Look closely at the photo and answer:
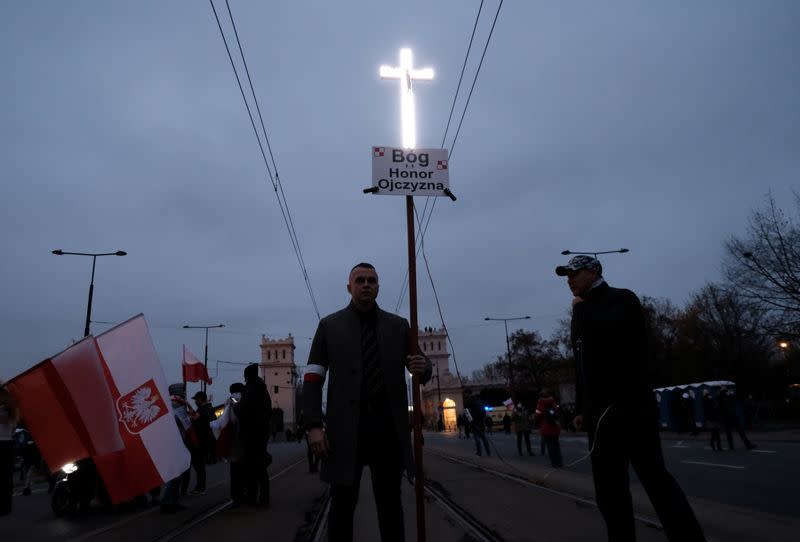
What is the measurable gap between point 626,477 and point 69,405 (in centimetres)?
584

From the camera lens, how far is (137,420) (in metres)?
6.82

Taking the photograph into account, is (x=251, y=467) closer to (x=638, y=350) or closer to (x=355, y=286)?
(x=355, y=286)

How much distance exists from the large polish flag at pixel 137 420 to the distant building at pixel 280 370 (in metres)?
97.4

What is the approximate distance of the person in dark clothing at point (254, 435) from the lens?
8016 millimetres

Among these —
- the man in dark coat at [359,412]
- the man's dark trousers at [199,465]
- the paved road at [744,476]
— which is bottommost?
the paved road at [744,476]

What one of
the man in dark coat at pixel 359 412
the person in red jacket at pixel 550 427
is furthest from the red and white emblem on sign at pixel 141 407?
the person in red jacket at pixel 550 427

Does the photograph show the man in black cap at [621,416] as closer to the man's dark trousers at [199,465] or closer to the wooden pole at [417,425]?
the wooden pole at [417,425]

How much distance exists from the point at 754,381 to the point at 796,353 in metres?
3.37

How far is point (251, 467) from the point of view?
803cm

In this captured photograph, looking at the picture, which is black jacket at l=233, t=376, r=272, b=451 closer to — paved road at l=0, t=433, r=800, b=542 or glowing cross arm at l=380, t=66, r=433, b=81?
paved road at l=0, t=433, r=800, b=542

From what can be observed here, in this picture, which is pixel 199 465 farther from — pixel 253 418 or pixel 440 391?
pixel 440 391

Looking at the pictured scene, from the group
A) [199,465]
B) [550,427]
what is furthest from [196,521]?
[550,427]

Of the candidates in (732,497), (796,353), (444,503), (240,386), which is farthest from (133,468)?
(796,353)

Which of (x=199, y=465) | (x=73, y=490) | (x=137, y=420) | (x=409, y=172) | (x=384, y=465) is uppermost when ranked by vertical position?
(x=409, y=172)
